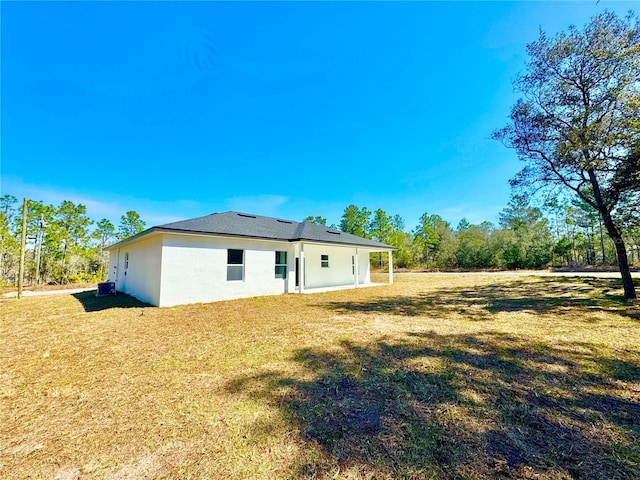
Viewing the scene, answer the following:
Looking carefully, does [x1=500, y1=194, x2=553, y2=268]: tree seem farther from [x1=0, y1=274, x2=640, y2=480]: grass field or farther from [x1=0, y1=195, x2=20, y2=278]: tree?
[x1=0, y1=195, x2=20, y2=278]: tree

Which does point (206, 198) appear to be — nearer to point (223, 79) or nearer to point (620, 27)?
point (223, 79)

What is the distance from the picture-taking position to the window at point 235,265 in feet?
32.9

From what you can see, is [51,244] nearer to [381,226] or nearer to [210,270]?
[210,270]

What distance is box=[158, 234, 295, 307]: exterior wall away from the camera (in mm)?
8516

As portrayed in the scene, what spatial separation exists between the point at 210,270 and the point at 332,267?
25.4ft

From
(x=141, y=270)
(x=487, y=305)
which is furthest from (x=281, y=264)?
(x=487, y=305)

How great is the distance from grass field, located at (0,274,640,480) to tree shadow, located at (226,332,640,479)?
2 cm

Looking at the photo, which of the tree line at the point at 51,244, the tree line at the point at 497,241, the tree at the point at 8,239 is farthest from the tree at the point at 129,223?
the tree line at the point at 497,241

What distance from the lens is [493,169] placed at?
1424 centimetres

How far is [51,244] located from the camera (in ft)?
67.7

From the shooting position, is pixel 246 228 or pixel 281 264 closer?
pixel 246 228

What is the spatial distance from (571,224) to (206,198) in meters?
43.6

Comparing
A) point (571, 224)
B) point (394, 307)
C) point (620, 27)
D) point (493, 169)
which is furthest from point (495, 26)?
point (571, 224)

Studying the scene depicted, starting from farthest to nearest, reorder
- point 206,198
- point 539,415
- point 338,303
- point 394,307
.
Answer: point 206,198
point 338,303
point 394,307
point 539,415
